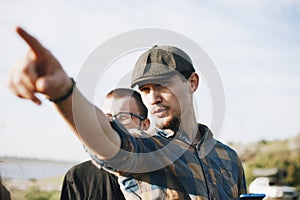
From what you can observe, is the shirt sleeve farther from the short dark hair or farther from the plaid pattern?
the short dark hair

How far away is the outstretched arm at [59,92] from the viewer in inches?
58.0

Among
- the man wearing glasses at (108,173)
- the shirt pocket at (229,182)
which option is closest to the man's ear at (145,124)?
the man wearing glasses at (108,173)

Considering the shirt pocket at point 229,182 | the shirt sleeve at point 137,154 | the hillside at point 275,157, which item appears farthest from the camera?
the hillside at point 275,157

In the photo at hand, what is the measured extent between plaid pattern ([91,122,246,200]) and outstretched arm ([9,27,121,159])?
88 millimetres

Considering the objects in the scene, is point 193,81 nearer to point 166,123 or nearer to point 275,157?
point 166,123

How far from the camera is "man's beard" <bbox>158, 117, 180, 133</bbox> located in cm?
245

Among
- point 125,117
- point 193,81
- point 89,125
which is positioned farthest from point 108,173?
point 89,125

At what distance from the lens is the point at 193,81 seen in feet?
8.93

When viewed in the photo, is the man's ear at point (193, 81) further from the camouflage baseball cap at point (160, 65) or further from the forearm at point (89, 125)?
the forearm at point (89, 125)

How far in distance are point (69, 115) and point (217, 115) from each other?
1.12 m

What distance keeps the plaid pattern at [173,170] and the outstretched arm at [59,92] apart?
9cm

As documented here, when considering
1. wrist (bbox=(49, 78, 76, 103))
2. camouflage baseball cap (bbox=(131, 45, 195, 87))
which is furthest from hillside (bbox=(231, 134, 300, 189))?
wrist (bbox=(49, 78, 76, 103))

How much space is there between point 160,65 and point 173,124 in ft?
0.90

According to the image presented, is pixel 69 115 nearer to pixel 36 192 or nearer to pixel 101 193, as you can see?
pixel 101 193
